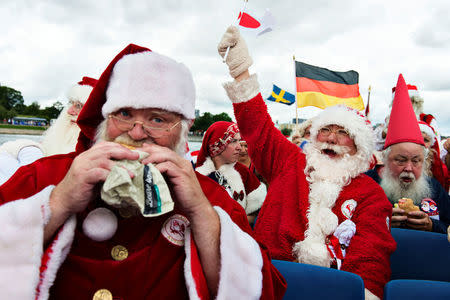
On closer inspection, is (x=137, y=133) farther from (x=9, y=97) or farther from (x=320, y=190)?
(x=9, y=97)

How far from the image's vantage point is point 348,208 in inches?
97.4

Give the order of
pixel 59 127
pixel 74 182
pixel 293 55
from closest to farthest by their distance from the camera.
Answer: pixel 74 182, pixel 59 127, pixel 293 55

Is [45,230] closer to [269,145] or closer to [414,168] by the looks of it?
[269,145]

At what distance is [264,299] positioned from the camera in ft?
3.89

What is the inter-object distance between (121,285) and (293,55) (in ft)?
18.5

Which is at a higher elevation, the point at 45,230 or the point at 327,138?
the point at 327,138

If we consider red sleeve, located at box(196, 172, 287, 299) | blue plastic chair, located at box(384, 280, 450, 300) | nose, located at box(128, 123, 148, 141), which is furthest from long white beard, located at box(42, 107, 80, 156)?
blue plastic chair, located at box(384, 280, 450, 300)

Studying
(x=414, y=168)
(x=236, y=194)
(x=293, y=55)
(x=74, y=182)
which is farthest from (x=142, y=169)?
(x=293, y=55)

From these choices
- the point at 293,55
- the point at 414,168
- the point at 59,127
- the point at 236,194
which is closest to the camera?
the point at 59,127

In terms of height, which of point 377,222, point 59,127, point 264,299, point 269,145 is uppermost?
point 59,127

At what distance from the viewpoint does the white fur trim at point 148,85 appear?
4.26 feet

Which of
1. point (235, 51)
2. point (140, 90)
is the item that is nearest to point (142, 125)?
point (140, 90)

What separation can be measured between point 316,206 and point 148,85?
1.83 meters

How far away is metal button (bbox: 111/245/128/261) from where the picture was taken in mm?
1120
